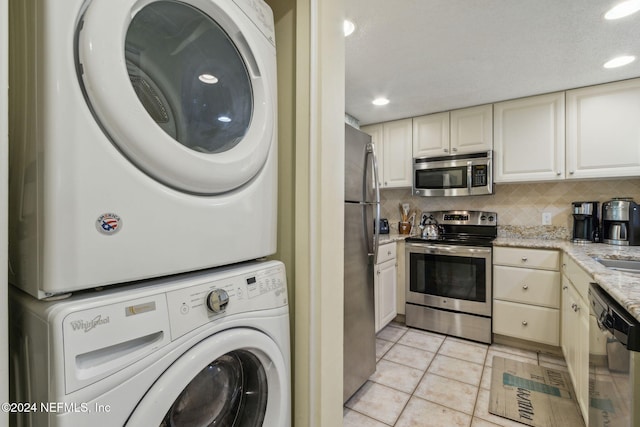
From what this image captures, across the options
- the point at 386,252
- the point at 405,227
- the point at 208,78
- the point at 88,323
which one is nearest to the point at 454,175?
the point at 405,227

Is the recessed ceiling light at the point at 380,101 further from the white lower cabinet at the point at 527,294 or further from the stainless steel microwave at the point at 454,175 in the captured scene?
the white lower cabinet at the point at 527,294

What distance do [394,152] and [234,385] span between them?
296 cm

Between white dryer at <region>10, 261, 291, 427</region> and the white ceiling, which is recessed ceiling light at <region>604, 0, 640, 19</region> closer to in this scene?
the white ceiling

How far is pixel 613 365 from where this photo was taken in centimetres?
98

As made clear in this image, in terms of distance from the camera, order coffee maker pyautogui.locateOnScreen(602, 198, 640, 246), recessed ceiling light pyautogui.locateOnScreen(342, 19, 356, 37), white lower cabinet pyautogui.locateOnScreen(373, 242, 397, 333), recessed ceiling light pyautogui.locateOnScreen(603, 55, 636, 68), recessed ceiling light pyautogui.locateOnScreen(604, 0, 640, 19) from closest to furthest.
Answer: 1. recessed ceiling light pyautogui.locateOnScreen(604, 0, 640, 19)
2. recessed ceiling light pyautogui.locateOnScreen(342, 19, 356, 37)
3. recessed ceiling light pyautogui.locateOnScreen(603, 55, 636, 68)
4. coffee maker pyautogui.locateOnScreen(602, 198, 640, 246)
5. white lower cabinet pyautogui.locateOnScreen(373, 242, 397, 333)

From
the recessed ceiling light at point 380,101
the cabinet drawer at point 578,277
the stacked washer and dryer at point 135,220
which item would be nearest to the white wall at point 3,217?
the stacked washer and dryer at point 135,220

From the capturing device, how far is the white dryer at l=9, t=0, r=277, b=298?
46 centimetres

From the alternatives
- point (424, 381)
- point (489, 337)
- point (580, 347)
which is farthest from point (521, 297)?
point (424, 381)

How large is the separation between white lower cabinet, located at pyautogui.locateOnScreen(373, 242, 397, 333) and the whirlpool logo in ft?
6.92

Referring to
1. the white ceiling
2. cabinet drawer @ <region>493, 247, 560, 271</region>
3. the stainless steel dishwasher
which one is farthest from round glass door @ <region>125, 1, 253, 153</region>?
cabinet drawer @ <region>493, 247, 560, 271</region>

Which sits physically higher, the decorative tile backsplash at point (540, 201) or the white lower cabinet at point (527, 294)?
the decorative tile backsplash at point (540, 201)

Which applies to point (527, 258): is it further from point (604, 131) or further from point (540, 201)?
point (604, 131)

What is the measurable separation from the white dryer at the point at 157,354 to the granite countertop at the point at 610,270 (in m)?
1.09

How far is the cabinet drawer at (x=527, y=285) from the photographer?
2.26 metres
